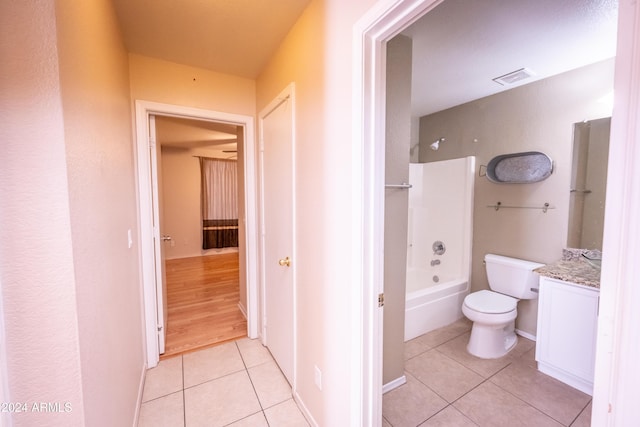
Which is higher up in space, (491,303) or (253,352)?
(491,303)

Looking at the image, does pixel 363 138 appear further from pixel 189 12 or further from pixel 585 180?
pixel 585 180

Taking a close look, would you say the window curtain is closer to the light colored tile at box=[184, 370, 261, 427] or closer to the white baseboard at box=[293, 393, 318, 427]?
the light colored tile at box=[184, 370, 261, 427]

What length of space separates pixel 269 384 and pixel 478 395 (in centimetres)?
149

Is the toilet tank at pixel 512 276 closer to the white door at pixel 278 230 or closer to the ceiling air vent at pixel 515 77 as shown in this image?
the ceiling air vent at pixel 515 77

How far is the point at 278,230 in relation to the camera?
1.95m

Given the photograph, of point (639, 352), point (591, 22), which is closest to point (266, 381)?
point (639, 352)

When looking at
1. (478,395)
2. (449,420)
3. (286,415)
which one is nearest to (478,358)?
(478,395)

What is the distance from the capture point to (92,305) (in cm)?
89

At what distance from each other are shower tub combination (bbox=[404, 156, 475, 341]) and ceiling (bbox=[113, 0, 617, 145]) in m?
1.10

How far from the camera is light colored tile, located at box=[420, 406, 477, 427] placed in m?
1.54

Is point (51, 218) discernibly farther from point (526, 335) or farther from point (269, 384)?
point (526, 335)

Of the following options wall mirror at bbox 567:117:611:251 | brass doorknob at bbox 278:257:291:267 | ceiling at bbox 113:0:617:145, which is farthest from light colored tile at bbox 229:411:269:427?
wall mirror at bbox 567:117:611:251

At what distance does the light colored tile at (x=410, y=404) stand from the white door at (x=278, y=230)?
70cm

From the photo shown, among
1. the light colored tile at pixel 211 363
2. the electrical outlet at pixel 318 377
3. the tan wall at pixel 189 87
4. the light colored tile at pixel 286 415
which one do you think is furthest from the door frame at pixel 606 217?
the tan wall at pixel 189 87
